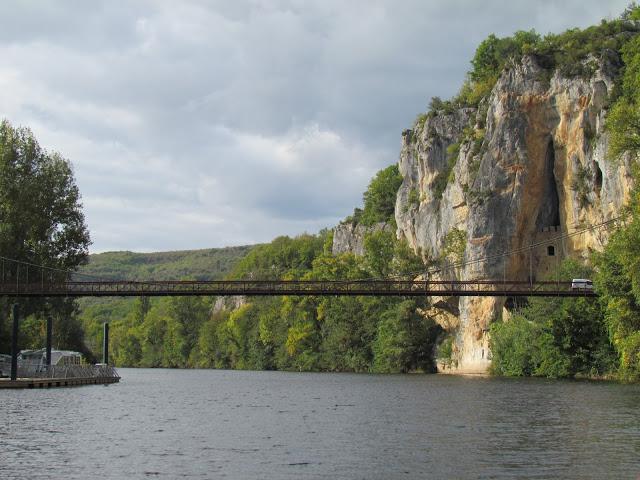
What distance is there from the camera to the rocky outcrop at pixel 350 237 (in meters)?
128

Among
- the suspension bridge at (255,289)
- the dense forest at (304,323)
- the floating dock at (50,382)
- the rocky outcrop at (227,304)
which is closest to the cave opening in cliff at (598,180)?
the suspension bridge at (255,289)

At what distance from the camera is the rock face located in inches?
2798

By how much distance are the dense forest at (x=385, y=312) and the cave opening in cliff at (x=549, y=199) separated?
781 cm

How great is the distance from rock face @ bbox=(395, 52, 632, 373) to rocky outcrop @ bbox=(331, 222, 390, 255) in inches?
1571

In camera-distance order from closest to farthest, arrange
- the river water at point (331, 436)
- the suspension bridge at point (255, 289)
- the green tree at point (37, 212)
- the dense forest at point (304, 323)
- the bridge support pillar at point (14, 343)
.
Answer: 1. the river water at point (331, 436)
2. the bridge support pillar at point (14, 343)
3. the suspension bridge at point (255, 289)
4. the green tree at point (37, 212)
5. the dense forest at point (304, 323)

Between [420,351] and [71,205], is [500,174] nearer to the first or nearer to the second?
[420,351]

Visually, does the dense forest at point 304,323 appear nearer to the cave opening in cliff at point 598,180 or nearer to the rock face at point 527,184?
the rock face at point 527,184

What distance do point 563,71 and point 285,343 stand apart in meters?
56.4

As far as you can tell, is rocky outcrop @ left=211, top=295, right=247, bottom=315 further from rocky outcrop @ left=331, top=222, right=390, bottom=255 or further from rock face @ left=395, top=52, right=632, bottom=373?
rock face @ left=395, top=52, right=632, bottom=373

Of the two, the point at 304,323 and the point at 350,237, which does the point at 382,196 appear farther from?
the point at 304,323

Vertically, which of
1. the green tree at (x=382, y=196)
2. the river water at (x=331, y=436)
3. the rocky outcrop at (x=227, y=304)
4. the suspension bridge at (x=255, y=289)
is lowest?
the river water at (x=331, y=436)

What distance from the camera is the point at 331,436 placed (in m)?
28.5

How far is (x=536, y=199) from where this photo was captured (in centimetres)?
7656

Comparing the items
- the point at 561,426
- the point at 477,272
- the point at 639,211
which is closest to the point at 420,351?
the point at 477,272
